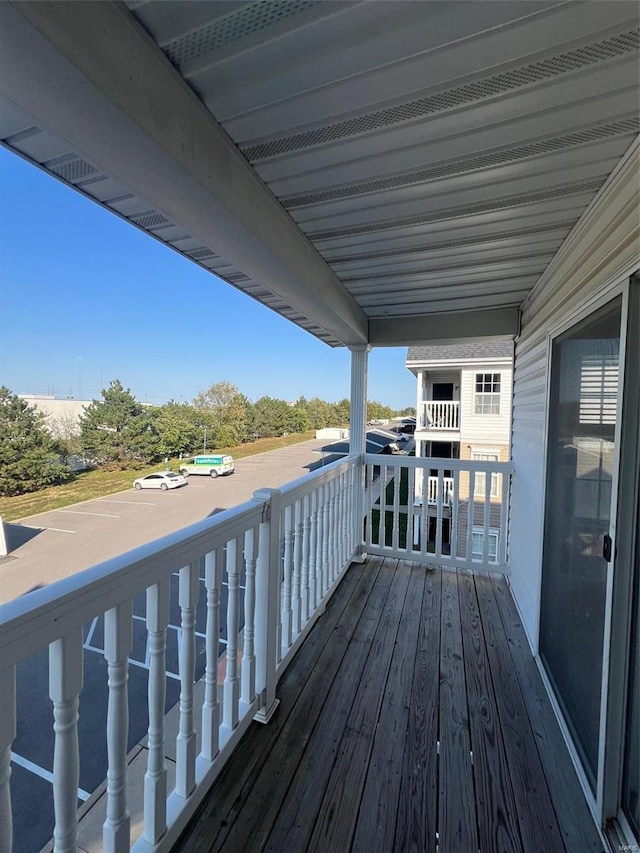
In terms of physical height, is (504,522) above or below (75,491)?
below

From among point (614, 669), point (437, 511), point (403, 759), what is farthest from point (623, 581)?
point (437, 511)

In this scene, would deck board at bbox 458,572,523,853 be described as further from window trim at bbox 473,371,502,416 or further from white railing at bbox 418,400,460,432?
white railing at bbox 418,400,460,432

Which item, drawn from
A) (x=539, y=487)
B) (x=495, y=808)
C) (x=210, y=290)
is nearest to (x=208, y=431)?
(x=210, y=290)

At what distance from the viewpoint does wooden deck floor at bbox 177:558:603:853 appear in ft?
4.12

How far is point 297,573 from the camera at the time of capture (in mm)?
2184

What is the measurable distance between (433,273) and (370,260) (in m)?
0.49

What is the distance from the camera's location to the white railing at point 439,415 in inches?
257

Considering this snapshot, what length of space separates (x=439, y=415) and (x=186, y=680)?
621cm

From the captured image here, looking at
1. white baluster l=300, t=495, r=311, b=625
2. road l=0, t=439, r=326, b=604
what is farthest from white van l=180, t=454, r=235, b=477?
white baluster l=300, t=495, r=311, b=625

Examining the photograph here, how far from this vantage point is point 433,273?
7.99ft

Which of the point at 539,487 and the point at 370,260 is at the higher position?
the point at 370,260

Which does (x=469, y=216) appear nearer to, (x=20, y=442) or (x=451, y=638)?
(x=20, y=442)

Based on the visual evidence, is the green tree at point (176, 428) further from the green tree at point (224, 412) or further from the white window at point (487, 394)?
the white window at point (487, 394)

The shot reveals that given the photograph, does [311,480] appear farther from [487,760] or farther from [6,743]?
[6,743]
